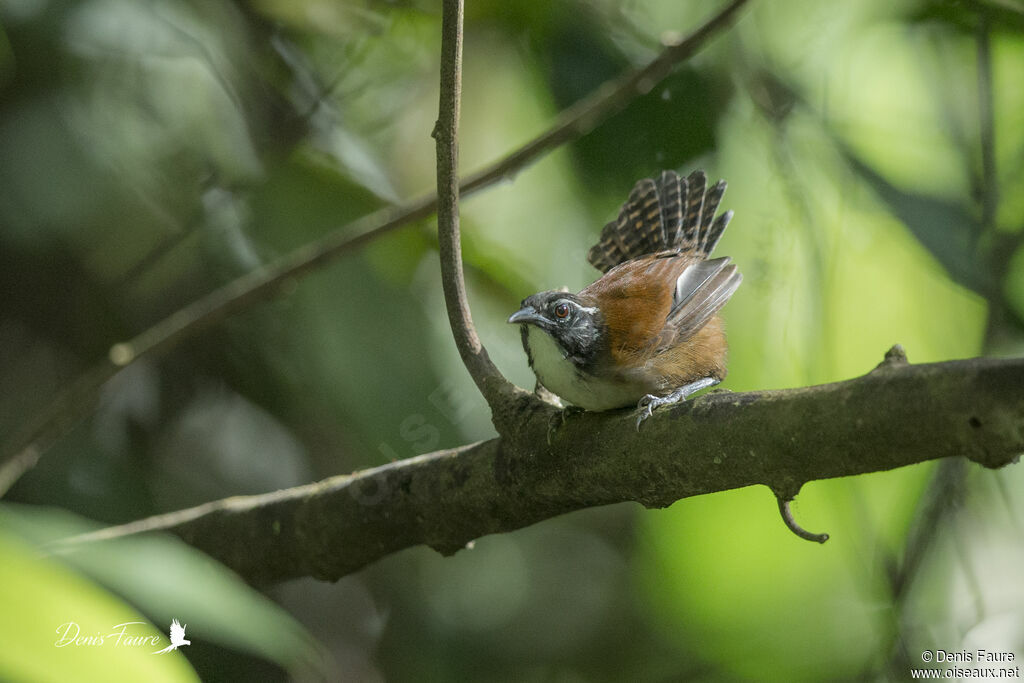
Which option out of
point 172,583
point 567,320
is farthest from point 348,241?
point 172,583

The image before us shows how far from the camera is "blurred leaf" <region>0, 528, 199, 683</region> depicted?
0.74m

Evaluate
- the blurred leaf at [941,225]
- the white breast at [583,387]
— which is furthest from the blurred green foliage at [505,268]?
the white breast at [583,387]

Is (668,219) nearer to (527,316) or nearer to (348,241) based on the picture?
(527,316)

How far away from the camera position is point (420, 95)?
169 inches

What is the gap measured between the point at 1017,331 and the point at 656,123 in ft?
5.50

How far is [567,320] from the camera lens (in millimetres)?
2484

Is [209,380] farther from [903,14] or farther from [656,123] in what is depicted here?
[903,14]

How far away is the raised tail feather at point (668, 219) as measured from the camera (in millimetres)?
3229

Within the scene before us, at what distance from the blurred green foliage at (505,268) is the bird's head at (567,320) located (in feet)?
3.26

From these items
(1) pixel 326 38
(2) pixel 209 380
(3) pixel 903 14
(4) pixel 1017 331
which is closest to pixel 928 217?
(4) pixel 1017 331

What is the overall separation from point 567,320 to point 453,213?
1.60 feet

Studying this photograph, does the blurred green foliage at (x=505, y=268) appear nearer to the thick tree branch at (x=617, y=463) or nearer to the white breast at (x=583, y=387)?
the thick tree branch at (x=617, y=463)

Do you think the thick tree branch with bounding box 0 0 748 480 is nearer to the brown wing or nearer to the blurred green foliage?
the brown wing

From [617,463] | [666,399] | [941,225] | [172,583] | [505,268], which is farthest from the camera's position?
[505,268]
